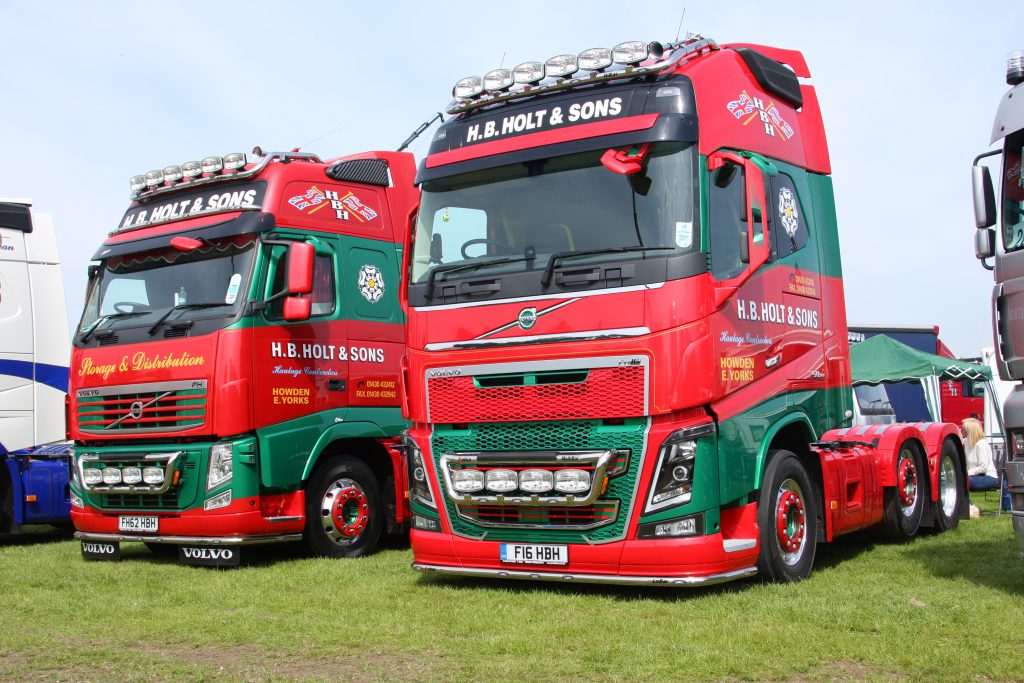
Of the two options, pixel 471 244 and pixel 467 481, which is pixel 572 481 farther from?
pixel 471 244

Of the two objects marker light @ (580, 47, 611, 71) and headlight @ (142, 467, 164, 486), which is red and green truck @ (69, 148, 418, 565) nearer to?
headlight @ (142, 467, 164, 486)

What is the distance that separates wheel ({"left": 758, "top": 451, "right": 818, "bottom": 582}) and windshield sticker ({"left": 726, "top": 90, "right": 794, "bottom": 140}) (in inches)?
101

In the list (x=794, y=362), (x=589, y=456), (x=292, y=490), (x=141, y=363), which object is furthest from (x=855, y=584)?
(x=141, y=363)

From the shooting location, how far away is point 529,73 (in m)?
8.49

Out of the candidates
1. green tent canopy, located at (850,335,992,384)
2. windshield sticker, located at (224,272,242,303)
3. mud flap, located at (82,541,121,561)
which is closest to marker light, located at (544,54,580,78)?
windshield sticker, located at (224,272,242,303)

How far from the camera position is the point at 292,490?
407 inches

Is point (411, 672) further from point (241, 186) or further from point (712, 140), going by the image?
point (241, 186)

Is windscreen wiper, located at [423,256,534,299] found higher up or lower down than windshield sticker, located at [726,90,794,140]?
lower down

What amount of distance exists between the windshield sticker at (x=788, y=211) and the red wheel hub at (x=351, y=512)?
16.0ft

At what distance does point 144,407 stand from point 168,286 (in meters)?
1.16

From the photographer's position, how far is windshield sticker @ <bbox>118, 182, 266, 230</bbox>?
34.1 feet

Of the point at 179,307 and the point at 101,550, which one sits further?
the point at 101,550

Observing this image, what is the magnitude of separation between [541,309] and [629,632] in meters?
2.34

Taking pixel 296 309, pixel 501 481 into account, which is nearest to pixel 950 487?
pixel 501 481
